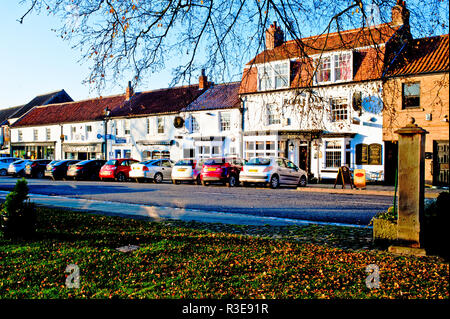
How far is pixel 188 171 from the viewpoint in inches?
969

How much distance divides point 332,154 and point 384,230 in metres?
21.5

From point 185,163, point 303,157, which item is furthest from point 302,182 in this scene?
point 185,163

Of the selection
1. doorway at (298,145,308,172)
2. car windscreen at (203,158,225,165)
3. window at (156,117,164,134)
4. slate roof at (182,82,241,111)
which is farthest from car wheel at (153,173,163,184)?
window at (156,117,164,134)

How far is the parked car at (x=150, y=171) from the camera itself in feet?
86.8

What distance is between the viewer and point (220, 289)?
4223mm

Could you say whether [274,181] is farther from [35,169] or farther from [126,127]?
[126,127]

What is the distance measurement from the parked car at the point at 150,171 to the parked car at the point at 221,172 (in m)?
4.76

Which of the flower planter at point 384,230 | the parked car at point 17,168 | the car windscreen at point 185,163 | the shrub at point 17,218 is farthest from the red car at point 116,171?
the flower planter at point 384,230

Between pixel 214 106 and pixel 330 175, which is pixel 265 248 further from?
pixel 214 106

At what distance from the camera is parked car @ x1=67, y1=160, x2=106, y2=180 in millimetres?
28500

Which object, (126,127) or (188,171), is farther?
(126,127)

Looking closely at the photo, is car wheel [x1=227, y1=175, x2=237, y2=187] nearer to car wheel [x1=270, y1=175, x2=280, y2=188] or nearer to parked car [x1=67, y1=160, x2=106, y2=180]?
car wheel [x1=270, y1=175, x2=280, y2=188]

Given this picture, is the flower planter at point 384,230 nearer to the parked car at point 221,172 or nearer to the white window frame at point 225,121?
the parked car at point 221,172
